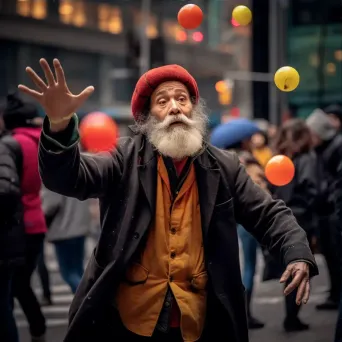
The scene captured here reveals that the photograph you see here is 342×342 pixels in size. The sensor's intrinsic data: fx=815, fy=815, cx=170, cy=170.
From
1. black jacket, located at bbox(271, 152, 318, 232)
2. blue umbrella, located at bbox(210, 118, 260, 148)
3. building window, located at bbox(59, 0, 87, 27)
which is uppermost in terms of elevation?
building window, located at bbox(59, 0, 87, 27)

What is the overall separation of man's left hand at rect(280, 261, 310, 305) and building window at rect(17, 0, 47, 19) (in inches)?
1126

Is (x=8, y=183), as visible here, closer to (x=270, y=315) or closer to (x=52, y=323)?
(x=52, y=323)

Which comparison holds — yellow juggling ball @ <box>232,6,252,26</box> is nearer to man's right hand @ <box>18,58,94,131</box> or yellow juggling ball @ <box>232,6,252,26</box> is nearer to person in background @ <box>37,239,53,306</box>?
man's right hand @ <box>18,58,94,131</box>

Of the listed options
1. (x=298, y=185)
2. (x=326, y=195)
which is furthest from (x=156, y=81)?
(x=326, y=195)

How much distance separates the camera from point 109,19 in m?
33.7

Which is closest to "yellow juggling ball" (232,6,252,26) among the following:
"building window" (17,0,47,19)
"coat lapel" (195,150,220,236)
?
"coat lapel" (195,150,220,236)

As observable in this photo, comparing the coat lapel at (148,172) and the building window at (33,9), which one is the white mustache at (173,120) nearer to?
the coat lapel at (148,172)

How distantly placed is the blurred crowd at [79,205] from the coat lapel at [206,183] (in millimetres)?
1796

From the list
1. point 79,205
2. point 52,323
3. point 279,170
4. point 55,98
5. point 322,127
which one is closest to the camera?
point 55,98

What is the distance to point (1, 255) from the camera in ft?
17.0

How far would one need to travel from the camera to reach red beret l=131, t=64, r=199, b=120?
3805 mm

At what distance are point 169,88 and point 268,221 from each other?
0.77m

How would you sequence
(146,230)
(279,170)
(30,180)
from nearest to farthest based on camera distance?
(146,230)
(279,170)
(30,180)

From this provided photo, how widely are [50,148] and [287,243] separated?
1124 millimetres
